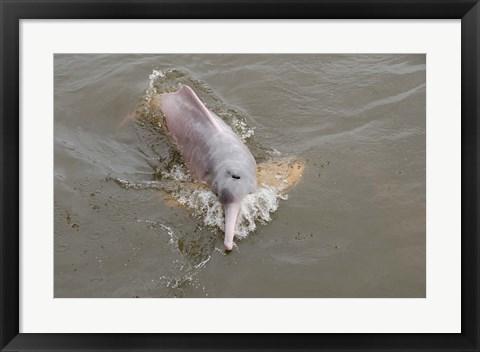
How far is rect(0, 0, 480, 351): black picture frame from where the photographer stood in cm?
520

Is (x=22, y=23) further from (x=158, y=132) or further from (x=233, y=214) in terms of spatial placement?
(x=158, y=132)

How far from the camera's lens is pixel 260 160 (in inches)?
381

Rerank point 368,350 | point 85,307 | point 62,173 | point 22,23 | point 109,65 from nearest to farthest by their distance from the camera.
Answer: point 368,350
point 22,23
point 85,307
point 62,173
point 109,65

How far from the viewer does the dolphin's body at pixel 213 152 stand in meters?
7.93

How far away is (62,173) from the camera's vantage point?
940 cm

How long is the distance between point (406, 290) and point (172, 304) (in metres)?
3.06

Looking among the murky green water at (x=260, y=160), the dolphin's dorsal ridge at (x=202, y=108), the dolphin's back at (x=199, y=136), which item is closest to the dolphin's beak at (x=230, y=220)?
the murky green water at (x=260, y=160)

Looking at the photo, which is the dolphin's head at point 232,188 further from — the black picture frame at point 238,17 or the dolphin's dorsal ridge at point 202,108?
the black picture frame at point 238,17

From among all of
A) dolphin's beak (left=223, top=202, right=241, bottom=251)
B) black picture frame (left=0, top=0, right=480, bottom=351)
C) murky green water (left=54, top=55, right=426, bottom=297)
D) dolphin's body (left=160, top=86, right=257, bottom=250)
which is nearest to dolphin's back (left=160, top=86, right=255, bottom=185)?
dolphin's body (left=160, top=86, right=257, bottom=250)

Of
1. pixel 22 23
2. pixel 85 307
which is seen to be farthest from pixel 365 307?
pixel 22 23

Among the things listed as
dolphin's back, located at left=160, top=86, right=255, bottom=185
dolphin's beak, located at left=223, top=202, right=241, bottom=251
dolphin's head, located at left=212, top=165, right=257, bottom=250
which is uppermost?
dolphin's back, located at left=160, top=86, right=255, bottom=185

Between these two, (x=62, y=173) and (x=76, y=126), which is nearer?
(x=62, y=173)

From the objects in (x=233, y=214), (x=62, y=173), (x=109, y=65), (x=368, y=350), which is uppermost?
(x=109, y=65)

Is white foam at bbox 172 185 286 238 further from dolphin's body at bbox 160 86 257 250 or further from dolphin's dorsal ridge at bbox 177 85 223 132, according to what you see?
dolphin's dorsal ridge at bbox 177 85 223 132
